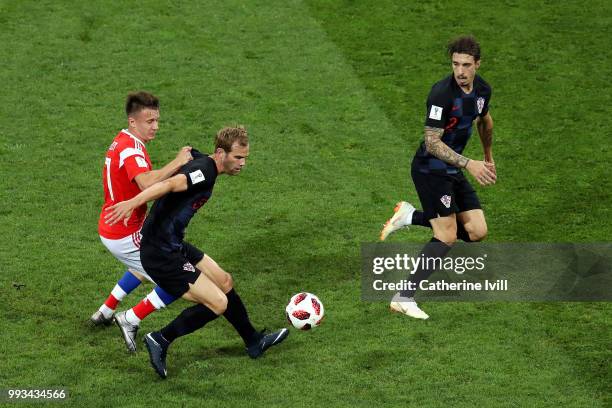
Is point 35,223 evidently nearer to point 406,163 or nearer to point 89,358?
point 89,358

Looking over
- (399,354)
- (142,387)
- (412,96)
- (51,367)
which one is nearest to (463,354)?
(399,354)

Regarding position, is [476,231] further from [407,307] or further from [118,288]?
[118,288]

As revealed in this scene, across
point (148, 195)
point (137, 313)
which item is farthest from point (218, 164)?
point (137, 313)

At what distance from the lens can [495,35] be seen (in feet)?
57.8

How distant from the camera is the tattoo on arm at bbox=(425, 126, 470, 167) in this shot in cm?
1052

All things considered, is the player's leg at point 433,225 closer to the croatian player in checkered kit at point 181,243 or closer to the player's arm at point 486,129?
the player's arm at point 486,129

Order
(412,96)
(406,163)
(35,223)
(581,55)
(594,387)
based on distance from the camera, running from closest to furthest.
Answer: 1. (594,387)
2. (35,223)
3. (406,163)
4. (412,96)
5. (581,55)

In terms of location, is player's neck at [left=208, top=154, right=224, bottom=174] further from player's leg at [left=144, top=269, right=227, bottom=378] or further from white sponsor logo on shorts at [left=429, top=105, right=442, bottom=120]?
white sponsor logo on shorts at [left=429, top=105, right=442, bottom=120]

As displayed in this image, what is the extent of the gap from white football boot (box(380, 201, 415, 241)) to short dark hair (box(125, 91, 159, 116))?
9.96ft

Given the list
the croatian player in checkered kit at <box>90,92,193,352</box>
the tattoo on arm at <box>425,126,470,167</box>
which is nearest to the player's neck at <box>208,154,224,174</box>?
the croatian player in checkered kit at <box>90,92,193,352</box>

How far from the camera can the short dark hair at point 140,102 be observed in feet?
33.4

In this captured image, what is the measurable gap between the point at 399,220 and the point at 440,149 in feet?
4.98

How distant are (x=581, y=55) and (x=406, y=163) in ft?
14.0

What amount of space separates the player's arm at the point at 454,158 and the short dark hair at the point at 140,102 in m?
2.63
